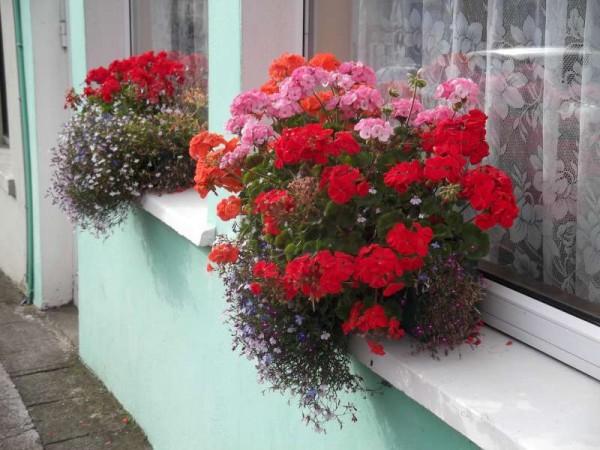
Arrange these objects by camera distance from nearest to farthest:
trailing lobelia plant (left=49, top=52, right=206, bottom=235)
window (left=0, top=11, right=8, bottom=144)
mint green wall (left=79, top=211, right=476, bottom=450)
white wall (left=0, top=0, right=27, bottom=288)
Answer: mint green wall (left=79, top=211, right=476, bottom=450) → trailing lobelia plant (left=49, top=52, right=206, bottom=235) → white wall (left=0, top=0, right=27, bottom=288) → window (left=0, top=11, right=8, bottom=144)

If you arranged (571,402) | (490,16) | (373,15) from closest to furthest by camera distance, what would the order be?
(571,402) < (490,16) < (373,15)

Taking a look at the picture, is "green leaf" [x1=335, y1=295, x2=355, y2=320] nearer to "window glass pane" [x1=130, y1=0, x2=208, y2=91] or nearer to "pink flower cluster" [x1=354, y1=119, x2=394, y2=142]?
"pink flower cluster" [x1=354, y1=119, x2=394, y2=142]

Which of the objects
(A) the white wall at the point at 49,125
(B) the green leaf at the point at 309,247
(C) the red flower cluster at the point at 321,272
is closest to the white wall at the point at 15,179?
(A) the white wall at the point at 49,125

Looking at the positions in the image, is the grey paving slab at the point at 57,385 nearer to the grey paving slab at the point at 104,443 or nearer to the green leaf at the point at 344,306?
the grey paving slab at the point at 104,443

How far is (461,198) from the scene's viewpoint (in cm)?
196

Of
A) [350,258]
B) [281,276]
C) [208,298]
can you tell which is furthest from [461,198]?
[208,298]

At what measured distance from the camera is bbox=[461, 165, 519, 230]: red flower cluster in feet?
6.22

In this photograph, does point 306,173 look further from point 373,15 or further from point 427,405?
point 373,15

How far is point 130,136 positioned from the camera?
3.75 metres

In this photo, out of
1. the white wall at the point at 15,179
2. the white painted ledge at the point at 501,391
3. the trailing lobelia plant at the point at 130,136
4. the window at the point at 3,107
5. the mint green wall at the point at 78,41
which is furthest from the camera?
the window at the point at 3,107

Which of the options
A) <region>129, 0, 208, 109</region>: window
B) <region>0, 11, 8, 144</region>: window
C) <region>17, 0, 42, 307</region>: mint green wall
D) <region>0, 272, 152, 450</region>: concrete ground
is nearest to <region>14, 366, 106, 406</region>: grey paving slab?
<region>0, 272, 152, 450</region>: concrete ground

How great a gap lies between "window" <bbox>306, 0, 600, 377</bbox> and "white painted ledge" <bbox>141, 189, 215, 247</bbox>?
3.56 ft

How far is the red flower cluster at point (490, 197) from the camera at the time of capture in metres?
1.90

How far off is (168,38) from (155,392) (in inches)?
69.6
